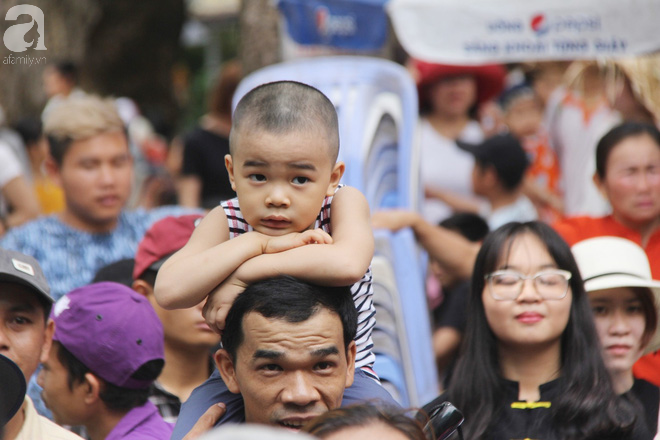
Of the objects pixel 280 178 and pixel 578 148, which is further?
pixel 578 148

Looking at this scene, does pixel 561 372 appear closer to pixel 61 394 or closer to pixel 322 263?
pixel 322 263

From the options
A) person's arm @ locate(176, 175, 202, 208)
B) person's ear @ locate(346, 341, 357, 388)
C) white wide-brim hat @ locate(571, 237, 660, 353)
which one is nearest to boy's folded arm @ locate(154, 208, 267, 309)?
person's ear @ locate(346, 341, 357, 388)

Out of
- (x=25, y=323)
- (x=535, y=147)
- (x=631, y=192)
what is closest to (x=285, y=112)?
(x=25, y=323)

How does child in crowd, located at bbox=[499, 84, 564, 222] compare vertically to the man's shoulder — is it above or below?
above

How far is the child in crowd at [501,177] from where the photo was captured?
21.5ft

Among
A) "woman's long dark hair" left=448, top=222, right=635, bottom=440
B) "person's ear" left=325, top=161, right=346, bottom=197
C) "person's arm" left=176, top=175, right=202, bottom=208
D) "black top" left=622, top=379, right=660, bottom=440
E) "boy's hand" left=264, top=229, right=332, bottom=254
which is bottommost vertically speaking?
"black top" left=622, top=379, right=660, bottom=440

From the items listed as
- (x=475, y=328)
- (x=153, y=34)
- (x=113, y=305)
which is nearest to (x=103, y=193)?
(x=113, y=305)

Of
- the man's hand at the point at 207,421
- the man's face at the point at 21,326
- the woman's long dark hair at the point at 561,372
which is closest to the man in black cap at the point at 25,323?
the man's face at the point at 21,326

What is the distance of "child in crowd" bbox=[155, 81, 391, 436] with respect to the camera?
2.64 meters

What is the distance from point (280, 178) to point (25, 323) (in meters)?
1.11

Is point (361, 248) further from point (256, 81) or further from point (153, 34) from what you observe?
point (153, 34)

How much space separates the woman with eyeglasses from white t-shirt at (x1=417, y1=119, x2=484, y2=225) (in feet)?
10.2

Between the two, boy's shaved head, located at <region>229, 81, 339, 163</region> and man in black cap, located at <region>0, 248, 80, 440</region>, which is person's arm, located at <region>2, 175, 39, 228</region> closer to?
man in black cap, located at <region>0, 248, 80, 440</region>

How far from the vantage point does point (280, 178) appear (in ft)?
8.90
